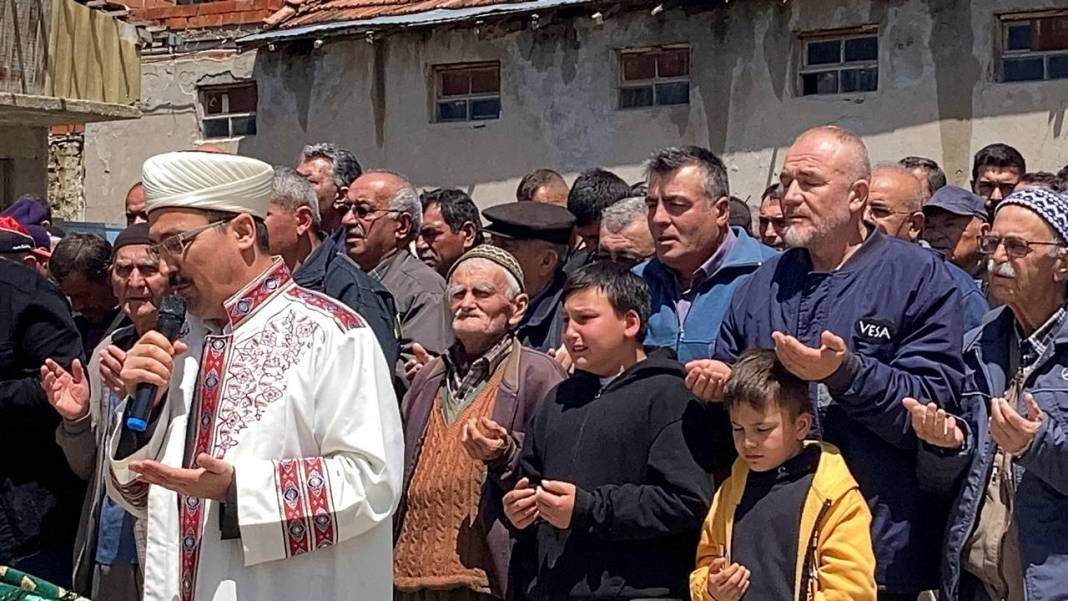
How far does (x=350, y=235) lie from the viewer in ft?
23.0

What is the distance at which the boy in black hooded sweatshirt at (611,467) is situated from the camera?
4547 mm

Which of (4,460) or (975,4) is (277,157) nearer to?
(975,4)

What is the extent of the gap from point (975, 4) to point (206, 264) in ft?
32.3

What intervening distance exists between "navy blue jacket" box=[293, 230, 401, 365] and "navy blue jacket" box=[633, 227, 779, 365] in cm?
100

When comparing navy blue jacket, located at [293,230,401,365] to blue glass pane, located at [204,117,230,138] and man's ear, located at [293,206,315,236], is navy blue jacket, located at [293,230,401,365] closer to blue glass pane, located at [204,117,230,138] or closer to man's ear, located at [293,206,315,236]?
A: man's ear, located at [293,206,315,236]

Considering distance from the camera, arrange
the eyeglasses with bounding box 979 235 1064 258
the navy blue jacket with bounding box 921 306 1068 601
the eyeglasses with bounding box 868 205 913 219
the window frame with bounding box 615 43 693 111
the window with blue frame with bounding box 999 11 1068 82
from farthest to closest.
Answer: the window frame with bounding box 615 43 693 111 < the window with blue frame with bounding box 999 11 1068 82 < the eyeglasses with bounding box 868 205 913 219 < the eyeglasses with bounding box 979 235 1064 258 < the navy blue jacket with bounding box 921 306 1068 601

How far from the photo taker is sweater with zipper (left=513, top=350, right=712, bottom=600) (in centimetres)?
454

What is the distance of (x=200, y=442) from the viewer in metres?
3.80

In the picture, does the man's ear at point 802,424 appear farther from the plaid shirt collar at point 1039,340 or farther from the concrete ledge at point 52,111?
the concrete ledge at point 52,111

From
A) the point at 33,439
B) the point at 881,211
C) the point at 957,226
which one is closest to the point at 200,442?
the point at 33,439

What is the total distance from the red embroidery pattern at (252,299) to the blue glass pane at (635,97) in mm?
10570

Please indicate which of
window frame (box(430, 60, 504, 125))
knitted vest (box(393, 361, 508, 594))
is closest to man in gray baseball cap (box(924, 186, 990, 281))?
knitted vest (box(393, 361, 508, 594))

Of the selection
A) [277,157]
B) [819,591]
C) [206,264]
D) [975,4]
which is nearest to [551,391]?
[819,591]

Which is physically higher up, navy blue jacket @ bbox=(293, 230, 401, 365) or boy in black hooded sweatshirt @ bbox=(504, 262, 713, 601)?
navy blue jacket @ bbox=(293, 230, 401, 365)
